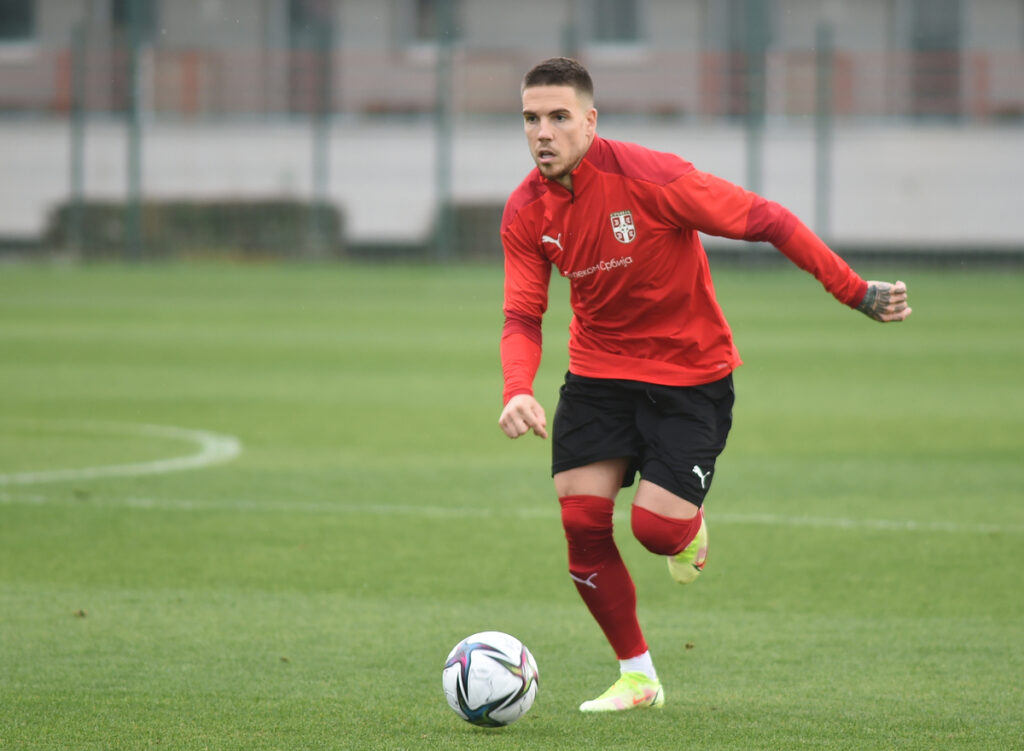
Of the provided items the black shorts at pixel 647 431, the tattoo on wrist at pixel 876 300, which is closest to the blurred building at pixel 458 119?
the black shorts at pixel 647 431

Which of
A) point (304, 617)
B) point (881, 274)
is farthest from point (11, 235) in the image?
point (304, 617)

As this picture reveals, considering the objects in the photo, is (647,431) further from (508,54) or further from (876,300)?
(508,54)

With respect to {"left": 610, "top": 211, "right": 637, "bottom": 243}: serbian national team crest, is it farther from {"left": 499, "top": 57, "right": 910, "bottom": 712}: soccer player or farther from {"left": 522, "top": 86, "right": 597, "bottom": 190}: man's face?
{"left": 522, "top": 86, "right": 597, "bottom": 190}: man's face

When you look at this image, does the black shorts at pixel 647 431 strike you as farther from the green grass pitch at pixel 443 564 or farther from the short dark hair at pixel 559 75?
the short dark hair at pixel 559 75

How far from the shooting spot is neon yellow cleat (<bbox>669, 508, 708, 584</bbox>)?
548 centimetres

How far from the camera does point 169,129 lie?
30.8 m

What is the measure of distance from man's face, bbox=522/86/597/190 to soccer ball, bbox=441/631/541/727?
1.55m

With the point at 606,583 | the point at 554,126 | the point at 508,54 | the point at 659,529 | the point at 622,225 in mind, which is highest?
the point at 508,54

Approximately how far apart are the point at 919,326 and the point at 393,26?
15891mm

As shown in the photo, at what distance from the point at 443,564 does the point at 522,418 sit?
2.76m

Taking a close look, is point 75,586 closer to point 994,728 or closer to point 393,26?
point 994,728

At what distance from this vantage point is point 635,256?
5.27 metres

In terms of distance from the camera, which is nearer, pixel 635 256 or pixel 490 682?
pixel 490 682

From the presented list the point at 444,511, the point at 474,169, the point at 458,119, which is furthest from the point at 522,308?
the point at 458,119
